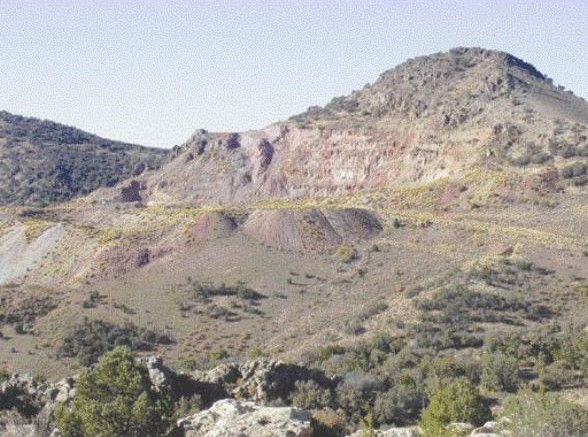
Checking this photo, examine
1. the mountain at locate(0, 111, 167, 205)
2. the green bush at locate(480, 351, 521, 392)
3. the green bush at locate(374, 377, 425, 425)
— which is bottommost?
the green bush at locate(374, 377, 425, 425)

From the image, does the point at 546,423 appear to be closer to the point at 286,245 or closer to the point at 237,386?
the point at 237,386

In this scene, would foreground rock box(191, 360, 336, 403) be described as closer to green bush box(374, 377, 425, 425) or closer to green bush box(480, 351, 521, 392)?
green bush box(374, 377, 425, 425)

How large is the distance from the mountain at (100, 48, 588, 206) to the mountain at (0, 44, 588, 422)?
25 cm

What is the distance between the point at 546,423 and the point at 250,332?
28.8 metres

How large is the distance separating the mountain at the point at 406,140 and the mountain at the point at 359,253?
9.8 inches

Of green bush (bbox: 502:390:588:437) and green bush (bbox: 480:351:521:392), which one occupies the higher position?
green bush (bbox: 502:390:588:437)

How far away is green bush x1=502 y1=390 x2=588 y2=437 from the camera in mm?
13836

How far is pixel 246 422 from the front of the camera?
17.8 meters

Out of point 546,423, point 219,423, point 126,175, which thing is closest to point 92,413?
point 219,423

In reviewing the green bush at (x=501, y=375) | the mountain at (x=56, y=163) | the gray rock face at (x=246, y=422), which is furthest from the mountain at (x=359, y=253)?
the mountain at (x=56, y=163)

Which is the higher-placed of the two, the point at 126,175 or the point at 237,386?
the point at 126,175

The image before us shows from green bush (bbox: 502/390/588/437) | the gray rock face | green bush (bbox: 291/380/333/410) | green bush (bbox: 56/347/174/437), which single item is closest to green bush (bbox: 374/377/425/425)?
green bush (bbox: 291/380/333/410)

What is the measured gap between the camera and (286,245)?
5397 cm

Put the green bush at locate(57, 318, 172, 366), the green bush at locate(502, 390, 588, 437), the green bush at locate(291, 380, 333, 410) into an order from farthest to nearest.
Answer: the green bush at locate(57, 318, 172, 366), the green bush at locate(291, 380, 333, 410), the green bush at locate(502, 390, 588, 437)
